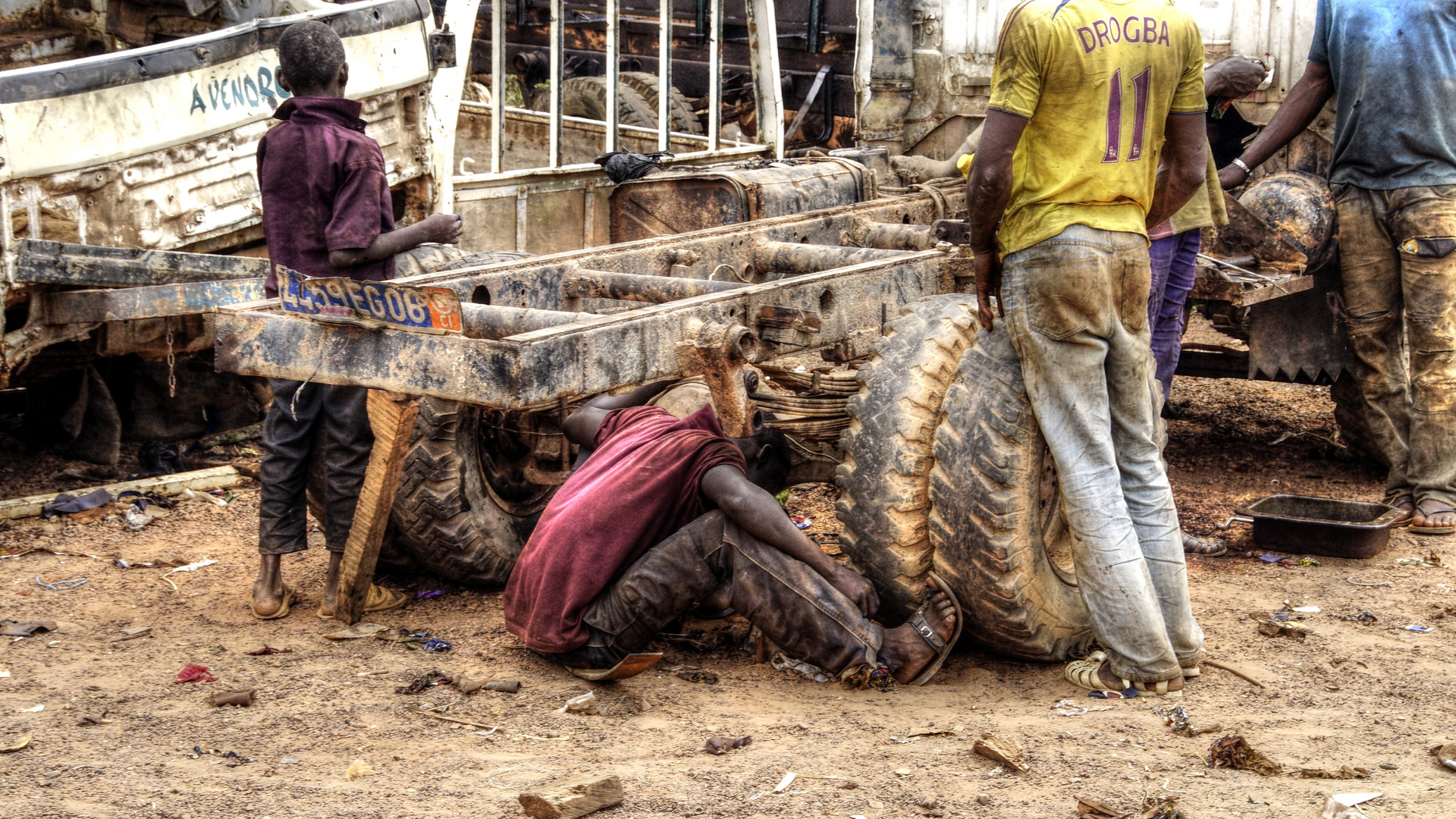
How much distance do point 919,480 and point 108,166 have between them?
3284mm

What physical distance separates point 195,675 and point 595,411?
145 centimetres

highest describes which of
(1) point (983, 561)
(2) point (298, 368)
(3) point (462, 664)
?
(2) point (298, 368)

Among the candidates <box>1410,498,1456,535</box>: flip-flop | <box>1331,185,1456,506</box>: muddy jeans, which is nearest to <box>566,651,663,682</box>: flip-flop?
<box>1410,498,1456,535</box>: flip-flop

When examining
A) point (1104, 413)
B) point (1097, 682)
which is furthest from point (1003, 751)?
point (1104, 413)

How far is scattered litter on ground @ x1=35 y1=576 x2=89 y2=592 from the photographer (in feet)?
15.6

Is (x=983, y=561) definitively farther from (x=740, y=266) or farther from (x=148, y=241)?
(x=148, y=241)

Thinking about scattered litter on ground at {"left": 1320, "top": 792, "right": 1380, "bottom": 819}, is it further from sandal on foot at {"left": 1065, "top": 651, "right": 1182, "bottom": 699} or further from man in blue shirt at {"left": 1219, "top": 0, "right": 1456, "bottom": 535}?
man in blue shirt at {"left": 1219, "top": 0, "right": 1456, "bottom": 535}

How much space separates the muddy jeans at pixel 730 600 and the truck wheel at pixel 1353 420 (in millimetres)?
3505

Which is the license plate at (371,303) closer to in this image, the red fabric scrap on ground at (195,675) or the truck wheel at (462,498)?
the truck wheel at (462,498)

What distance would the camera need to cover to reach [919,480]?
3.85m

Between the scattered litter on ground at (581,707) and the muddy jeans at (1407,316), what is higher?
the muddy jeans at (1407,316)

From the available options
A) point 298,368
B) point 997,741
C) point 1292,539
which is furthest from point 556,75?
point 997,741

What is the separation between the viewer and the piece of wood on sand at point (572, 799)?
9.46 ft

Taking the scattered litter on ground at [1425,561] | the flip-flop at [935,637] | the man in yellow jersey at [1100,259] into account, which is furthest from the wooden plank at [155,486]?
the scattered litter on ground at [1425,561]
